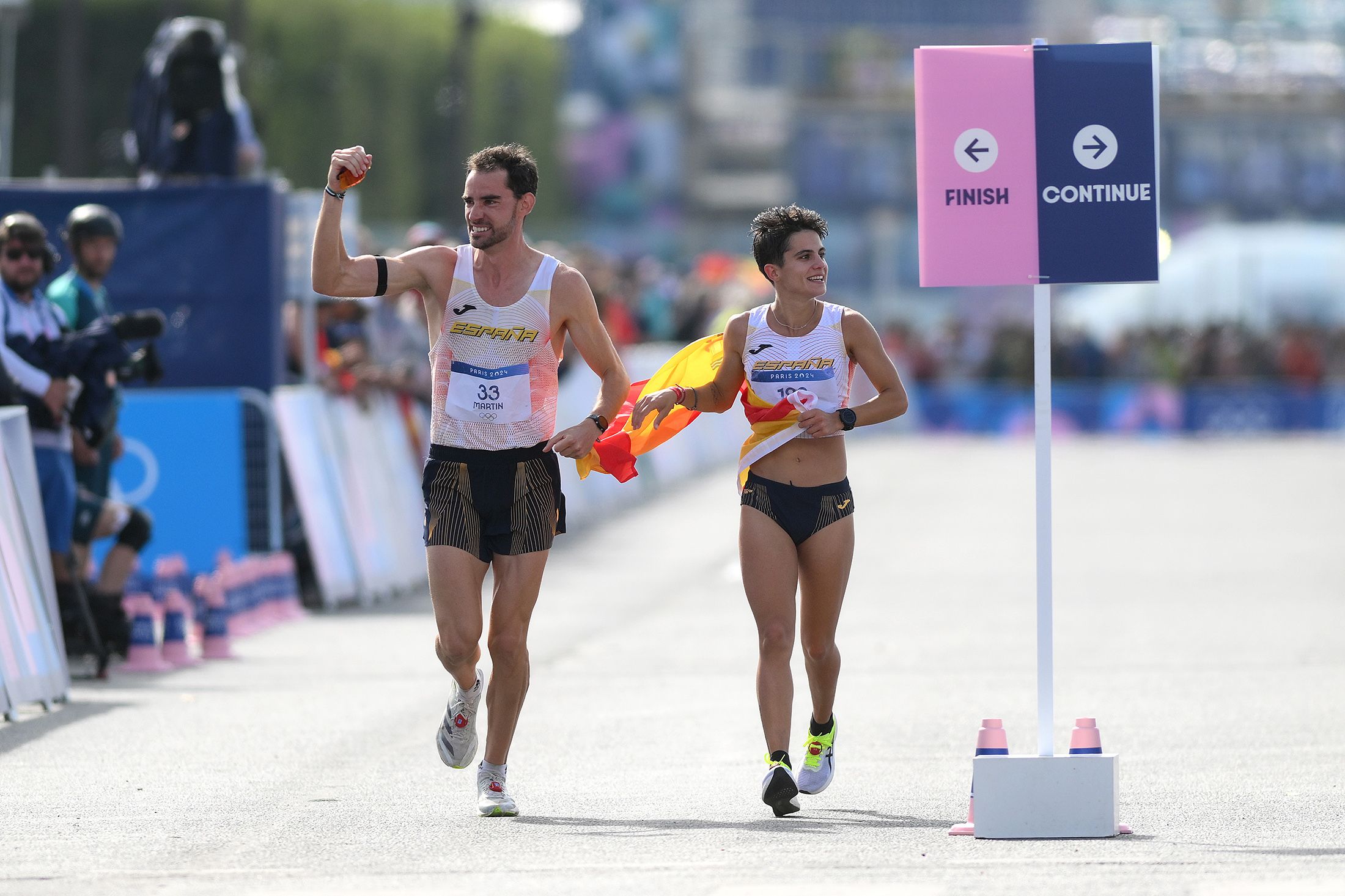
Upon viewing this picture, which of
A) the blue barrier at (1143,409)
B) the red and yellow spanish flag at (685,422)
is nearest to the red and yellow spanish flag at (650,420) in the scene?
the red and yellow spanish flag at (685,422)

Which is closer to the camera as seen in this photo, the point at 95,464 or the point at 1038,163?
the point at 1038,163

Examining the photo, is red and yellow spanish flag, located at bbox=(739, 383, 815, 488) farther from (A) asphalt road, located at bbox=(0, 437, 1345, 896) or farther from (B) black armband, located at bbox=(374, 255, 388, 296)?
(B) black armband, located at bbox=(374, 255, 388, 296)

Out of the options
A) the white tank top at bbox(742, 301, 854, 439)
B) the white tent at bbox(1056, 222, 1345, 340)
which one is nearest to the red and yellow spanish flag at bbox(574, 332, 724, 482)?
the white tank top at bbox(742, 301, 854, 439)

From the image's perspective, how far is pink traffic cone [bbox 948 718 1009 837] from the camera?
24.6 ft

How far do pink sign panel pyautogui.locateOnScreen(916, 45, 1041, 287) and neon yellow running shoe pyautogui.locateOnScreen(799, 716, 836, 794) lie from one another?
1.68 m

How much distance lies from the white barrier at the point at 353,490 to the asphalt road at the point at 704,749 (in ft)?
1.46

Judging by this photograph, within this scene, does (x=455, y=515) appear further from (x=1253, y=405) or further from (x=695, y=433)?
(x=1253, y=405)

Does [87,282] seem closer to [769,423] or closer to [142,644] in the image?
[142,644]

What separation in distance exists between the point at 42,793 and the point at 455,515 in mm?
1837

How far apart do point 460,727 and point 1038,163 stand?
8.74 ft

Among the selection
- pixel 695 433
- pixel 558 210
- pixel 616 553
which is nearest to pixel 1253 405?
pixel 695 433

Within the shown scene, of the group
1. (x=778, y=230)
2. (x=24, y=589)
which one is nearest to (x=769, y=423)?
(x=778, y=230)

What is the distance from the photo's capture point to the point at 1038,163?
764 centimetres

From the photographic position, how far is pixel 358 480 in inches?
635
